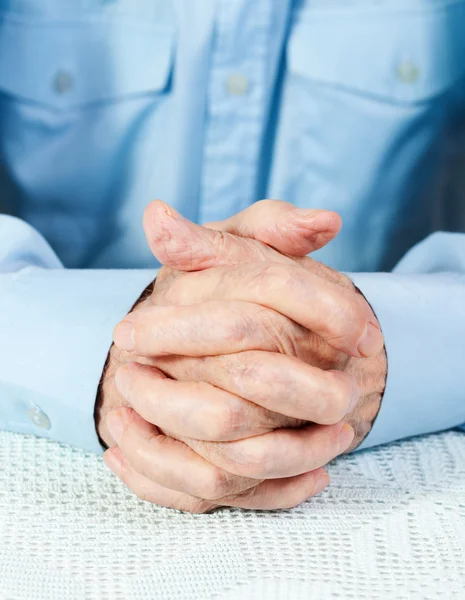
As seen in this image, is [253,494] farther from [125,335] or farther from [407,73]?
[407,73]

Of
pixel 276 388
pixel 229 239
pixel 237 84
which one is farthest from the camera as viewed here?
pixel 237 84

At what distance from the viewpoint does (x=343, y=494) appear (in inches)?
19.7

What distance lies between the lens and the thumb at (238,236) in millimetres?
497

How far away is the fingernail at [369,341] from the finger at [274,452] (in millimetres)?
55

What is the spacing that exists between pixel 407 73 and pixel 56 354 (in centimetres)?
→ 58

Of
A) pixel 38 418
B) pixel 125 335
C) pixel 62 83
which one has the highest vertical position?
pixel 62 83

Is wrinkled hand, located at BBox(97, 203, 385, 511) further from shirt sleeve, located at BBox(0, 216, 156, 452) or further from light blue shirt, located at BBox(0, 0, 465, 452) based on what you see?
light blue shirt, located at BBox(0, 0, 465, 452)

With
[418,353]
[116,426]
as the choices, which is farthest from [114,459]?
[418,353]

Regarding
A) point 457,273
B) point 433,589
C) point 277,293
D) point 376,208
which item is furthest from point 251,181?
point 433,589

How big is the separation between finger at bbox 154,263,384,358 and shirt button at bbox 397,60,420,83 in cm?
53

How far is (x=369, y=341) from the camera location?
1.52 ft

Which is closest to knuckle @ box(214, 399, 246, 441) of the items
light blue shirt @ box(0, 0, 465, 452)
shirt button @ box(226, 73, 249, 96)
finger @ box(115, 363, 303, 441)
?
finger @ box(115, 363, 303, 441)

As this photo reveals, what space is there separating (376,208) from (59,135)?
42 centimetres

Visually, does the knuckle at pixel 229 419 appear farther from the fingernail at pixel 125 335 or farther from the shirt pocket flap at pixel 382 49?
the shirt pocket flap at pixel 382 49
